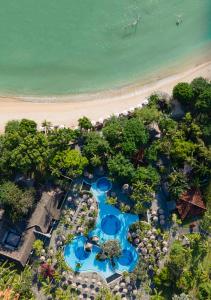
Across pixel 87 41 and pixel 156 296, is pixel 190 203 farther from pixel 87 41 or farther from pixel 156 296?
pixel 87 41

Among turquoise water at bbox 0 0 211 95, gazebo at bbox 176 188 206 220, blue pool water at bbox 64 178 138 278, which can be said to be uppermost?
turquoise water at bbox 0 0 211 95

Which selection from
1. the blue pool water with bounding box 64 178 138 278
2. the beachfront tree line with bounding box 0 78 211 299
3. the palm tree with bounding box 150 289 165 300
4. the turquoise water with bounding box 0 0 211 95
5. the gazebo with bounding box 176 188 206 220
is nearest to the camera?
the beachfront tree line with bounding box 0 78 211 299

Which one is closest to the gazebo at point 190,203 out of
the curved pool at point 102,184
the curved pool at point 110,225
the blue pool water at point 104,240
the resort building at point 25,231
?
the blue pool water at point 104,240

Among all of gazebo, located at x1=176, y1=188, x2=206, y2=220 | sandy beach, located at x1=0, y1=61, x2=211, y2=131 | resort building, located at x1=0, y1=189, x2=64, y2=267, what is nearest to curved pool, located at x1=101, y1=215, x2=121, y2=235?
resort building, located at x1=0, y1=189, x2=64, y2=267

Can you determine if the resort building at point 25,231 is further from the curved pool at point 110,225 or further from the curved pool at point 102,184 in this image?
the curved pool at point 110,225

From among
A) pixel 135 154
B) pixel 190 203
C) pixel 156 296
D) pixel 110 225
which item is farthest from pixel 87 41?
pixel 156 296

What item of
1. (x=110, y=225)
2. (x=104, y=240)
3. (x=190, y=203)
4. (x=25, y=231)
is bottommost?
(x=104, y=240)

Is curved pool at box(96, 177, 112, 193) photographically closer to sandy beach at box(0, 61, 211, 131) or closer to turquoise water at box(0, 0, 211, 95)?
sandy beach at box(0, 61, 211, 131)
